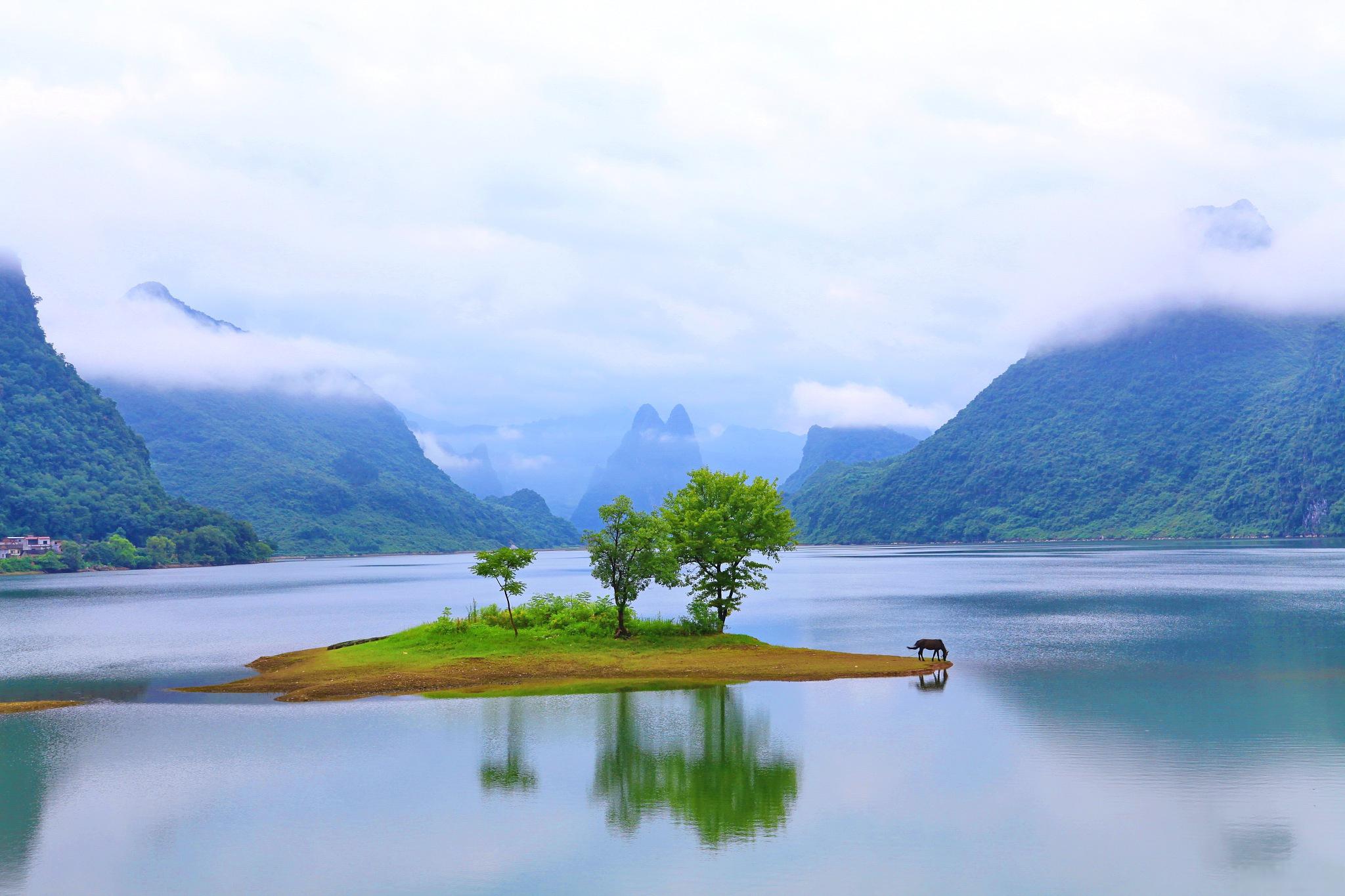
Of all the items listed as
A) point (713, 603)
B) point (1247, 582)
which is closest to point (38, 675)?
point (713, 603)

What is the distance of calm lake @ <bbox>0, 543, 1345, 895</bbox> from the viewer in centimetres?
2073

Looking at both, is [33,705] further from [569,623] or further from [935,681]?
[935,681]

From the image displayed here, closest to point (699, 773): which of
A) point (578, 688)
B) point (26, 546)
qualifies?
point (578, 688)

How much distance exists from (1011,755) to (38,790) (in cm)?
2737

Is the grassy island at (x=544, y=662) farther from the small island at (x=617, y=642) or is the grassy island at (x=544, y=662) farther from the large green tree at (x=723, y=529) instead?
the large green tree at (x=723, y=529)

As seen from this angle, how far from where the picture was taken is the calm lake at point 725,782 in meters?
20.7

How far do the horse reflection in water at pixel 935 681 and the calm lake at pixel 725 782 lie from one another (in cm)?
21

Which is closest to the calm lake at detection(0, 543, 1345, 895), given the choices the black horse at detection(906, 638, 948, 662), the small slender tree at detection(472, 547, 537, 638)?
the black horse at detection(906, 638, 948, 662)

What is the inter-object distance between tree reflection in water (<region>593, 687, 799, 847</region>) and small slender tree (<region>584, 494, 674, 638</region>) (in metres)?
13.4

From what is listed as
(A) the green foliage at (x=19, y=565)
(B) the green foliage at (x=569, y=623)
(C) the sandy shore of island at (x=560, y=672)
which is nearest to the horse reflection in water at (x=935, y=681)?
(C) the sandy shore of island at (x=560, y=672)

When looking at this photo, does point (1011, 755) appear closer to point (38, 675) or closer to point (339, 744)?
point (339, 744)

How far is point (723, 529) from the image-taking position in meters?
56.5

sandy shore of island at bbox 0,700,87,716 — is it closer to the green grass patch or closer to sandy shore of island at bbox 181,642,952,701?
sandy shore of island at bbox 181,642,952,701

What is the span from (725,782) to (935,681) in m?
19.3
